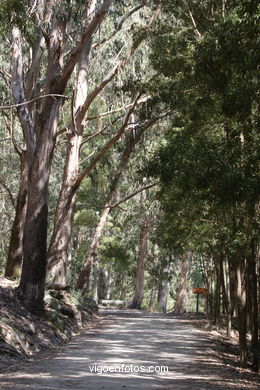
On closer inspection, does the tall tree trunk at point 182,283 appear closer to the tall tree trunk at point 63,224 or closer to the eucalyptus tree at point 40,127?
the tall tree trunk at point 63,224

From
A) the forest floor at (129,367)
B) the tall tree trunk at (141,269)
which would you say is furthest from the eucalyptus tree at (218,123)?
the tall tree trunk at (141,269)

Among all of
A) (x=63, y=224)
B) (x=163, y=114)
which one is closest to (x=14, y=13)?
(x=63, y=224)

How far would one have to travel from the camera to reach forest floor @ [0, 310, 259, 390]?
718 cm

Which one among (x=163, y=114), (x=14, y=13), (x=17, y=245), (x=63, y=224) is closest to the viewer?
(x=14, y=13)

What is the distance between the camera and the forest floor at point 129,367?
23.6 feet

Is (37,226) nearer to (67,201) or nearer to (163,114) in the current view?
(67,201)

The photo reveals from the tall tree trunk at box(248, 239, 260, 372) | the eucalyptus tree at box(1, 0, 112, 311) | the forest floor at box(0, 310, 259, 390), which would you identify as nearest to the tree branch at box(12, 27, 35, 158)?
the eucalyptus tree at box(1, 0, 112, 311)

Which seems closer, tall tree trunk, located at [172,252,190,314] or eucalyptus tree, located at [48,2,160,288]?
eucalyptus tree, located at [48,2,160,288]

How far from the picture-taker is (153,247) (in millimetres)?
40031

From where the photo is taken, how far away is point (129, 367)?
28.5 ft

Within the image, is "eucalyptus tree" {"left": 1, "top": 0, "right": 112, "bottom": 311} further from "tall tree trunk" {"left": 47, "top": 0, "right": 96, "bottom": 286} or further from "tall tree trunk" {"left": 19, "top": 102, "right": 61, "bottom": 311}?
"tall tree trunk" {"left": 47, "top": 0, "right": 96, "bottom": 286}

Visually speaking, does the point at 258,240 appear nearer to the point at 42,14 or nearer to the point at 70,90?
the point at 42,14

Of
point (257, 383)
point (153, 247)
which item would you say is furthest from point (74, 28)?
point (153, 247)

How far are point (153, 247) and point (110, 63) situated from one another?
2262cm
